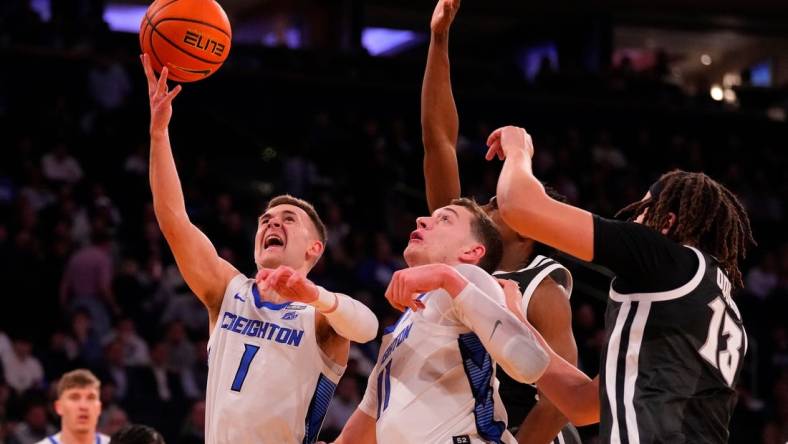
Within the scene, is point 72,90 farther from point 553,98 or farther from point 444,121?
point 444,121

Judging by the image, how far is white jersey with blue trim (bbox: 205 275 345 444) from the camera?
432 cm

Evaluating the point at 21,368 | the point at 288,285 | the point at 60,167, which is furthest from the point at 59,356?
the point at 288,285

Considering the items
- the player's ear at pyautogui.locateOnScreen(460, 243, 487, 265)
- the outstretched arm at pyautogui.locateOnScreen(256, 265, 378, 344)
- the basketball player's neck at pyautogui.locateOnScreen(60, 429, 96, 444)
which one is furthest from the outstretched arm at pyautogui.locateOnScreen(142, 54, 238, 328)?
the basketball player's neck at pyautogui.locateOnScreen(60, 429, 96, 444)

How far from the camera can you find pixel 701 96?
2041 centimetres

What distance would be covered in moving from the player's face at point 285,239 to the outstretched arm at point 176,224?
182 mm

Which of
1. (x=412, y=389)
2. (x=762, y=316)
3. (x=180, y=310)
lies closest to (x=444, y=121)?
(x=412, y=389)

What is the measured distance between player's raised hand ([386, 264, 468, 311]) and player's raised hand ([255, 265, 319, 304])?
286 millimetres

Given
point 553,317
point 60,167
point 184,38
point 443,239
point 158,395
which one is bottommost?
point 553,317

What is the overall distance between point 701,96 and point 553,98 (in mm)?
3047

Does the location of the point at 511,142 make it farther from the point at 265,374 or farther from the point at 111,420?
the point at 111,420

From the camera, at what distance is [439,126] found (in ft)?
17.4

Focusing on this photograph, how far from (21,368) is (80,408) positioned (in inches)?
127

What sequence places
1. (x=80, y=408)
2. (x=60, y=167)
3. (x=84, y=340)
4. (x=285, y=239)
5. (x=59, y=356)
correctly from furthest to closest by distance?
(x=60, y=167) < (x=84, y=340) < (x=59, y=356) < (x=80, y=408) < (x=285, y=239)

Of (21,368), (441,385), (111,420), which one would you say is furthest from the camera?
(21,368)
